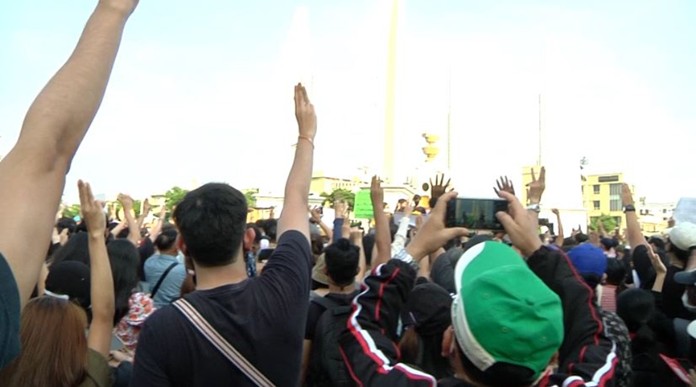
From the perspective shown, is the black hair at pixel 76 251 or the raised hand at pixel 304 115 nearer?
the raised hand at pixel 304 115

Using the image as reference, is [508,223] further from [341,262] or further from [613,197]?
[613,197]

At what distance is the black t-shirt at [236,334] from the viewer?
2.02m

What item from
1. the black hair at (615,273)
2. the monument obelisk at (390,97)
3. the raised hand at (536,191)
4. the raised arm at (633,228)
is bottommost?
the black hair at (615,273)

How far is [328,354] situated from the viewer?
331 centimetres

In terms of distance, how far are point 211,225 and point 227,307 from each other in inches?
11.9

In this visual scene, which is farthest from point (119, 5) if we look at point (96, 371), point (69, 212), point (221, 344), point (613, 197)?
point (613, 197)

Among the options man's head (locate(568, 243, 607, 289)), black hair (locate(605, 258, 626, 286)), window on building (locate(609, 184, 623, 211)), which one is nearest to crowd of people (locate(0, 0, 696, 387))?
man's head (locate(568, 243, 607, 289))

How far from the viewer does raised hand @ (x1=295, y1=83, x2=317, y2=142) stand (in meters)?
2.72

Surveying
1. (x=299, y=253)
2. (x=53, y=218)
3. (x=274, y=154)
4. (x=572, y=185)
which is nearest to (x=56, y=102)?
(x=53, y=218)

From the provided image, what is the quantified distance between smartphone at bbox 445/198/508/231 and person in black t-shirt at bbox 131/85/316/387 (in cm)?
82

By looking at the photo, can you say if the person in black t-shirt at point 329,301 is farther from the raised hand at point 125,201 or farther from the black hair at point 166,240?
the raised hand at point 125,201

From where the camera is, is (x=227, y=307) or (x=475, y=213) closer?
→ (x=227, y=307)

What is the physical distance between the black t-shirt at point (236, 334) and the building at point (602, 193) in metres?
87.9

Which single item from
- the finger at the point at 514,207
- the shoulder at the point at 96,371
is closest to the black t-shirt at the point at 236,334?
the shoulder at the point at 96,371
